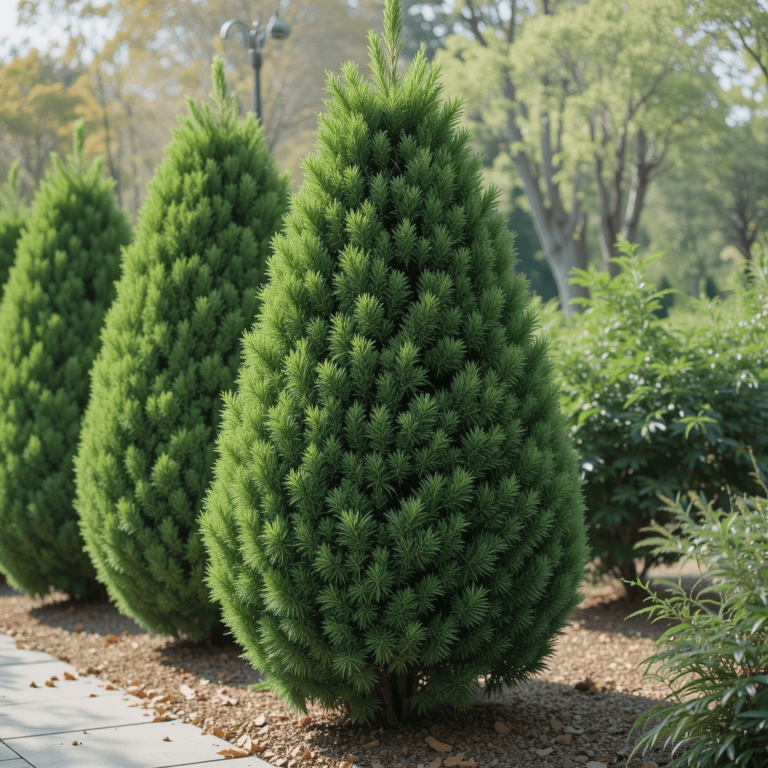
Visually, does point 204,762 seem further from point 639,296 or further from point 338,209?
point 639,296

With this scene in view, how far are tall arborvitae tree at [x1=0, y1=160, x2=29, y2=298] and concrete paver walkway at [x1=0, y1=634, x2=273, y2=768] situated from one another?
19.5 feet

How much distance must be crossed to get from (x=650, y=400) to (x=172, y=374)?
3681 mm

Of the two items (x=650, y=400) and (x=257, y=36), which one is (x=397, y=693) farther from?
(x=257, y=36)

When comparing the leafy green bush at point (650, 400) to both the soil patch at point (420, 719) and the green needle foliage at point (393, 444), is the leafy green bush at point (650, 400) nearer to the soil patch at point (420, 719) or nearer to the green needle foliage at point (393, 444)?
the soil patch at point (420, 719)

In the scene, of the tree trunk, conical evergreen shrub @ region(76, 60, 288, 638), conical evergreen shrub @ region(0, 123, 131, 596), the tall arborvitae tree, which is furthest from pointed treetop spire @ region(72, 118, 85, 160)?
the tree trunk

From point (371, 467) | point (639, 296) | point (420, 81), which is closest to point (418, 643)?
point (371, 467)

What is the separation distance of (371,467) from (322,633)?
82cm

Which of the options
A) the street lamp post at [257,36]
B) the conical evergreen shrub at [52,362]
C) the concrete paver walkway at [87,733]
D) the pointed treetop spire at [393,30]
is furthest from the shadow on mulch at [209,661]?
the street lamp post at [257,36]

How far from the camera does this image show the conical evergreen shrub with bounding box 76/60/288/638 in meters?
5.32

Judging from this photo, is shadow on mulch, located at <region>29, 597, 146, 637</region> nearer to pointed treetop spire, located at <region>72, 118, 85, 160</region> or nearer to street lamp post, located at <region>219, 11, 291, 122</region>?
pointed treetop spire, located at <region>72, 118, 85, 160</region>

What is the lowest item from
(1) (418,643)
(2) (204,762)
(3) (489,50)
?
(2) (204,762)

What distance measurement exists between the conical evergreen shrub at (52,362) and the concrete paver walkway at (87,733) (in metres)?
2.14

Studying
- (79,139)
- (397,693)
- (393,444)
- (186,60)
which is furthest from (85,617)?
(186,60)

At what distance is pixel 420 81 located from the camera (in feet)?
12.7
